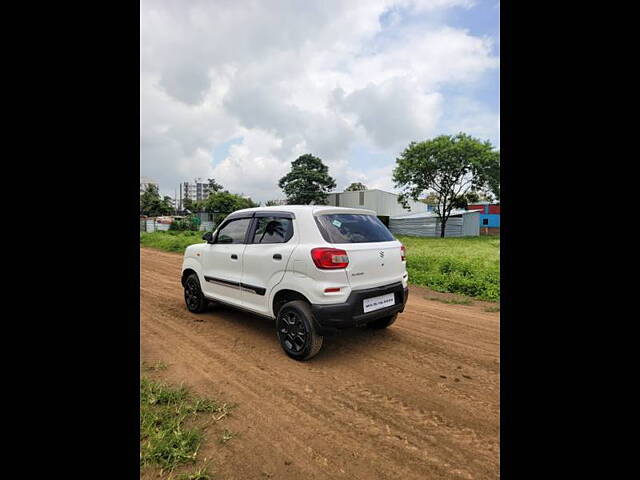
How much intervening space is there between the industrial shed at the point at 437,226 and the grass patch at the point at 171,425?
27897 millimetres

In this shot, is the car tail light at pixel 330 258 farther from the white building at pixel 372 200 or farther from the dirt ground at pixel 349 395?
the white building at pixel 372 200

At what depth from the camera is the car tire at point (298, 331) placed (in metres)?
3.19

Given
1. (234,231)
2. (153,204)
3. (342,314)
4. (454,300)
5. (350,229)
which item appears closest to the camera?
(342,314)

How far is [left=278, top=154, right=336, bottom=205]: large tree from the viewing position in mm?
36500

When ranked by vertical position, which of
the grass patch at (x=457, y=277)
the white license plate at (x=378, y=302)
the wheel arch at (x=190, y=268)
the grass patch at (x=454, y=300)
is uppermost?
the wheel arch at (x=190, y=268)

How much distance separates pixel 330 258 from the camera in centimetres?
308

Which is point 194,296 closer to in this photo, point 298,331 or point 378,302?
point 298,331

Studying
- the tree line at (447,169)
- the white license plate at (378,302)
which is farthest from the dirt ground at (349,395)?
the tree line at (447,169)

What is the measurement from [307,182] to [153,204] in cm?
2297

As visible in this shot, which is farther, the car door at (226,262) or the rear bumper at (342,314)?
the car door at (226,262)

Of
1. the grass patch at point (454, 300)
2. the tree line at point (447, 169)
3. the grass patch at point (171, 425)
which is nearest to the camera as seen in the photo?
the grass patch at point (171, 425)

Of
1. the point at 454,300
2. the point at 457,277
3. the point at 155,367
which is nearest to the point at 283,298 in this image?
the point at 155,367
